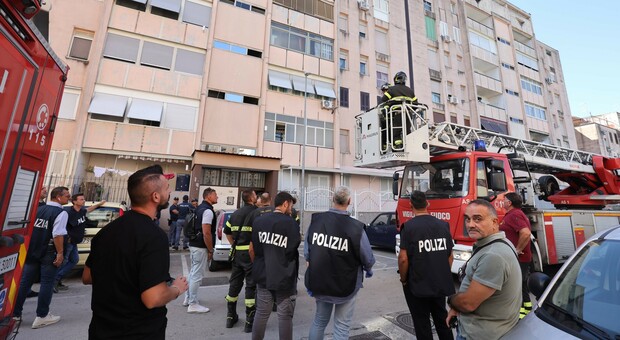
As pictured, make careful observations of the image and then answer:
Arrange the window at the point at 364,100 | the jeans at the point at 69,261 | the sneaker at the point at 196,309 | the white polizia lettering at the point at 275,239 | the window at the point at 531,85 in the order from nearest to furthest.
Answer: the white polizia lettering at the point at 275,239, the sneaker at the point at 196,309, the jeans at the point at 69,261, the window at the point at 364,100, the window at the point at 531,85

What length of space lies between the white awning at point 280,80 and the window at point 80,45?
30.8 feet

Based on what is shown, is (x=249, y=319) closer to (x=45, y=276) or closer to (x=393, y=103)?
(x=45, y=276)

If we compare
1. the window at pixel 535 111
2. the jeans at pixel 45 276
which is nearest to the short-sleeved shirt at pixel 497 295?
the jeans at pixel 45 276

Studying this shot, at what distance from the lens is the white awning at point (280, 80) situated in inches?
669

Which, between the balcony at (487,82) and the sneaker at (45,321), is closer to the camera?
the sneaker at (45,321)

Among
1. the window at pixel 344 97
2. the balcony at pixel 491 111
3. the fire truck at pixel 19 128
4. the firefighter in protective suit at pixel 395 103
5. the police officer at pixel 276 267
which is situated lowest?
the police officer at pixel 276 267

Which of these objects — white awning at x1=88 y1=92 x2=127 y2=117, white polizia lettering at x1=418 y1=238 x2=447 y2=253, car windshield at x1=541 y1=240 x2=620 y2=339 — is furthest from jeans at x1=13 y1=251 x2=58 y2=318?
white awning at x1=88 y1=92 x2=127 y2=117

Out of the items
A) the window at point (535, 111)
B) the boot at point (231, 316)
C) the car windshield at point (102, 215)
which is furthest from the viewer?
the window at point (535, 111)

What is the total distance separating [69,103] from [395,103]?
15052 millimetres

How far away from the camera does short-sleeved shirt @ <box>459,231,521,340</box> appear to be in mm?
2029

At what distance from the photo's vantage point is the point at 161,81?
14.6 m

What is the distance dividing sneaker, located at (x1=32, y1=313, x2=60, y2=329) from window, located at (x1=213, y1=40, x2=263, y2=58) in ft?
49.8

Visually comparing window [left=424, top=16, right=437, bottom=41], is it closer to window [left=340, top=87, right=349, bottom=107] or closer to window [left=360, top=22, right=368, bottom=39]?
window [left=360, top=22, right=368, bottom=39]

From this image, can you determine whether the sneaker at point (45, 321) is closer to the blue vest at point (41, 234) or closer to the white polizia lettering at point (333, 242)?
the blue vest at point (41, 234)
